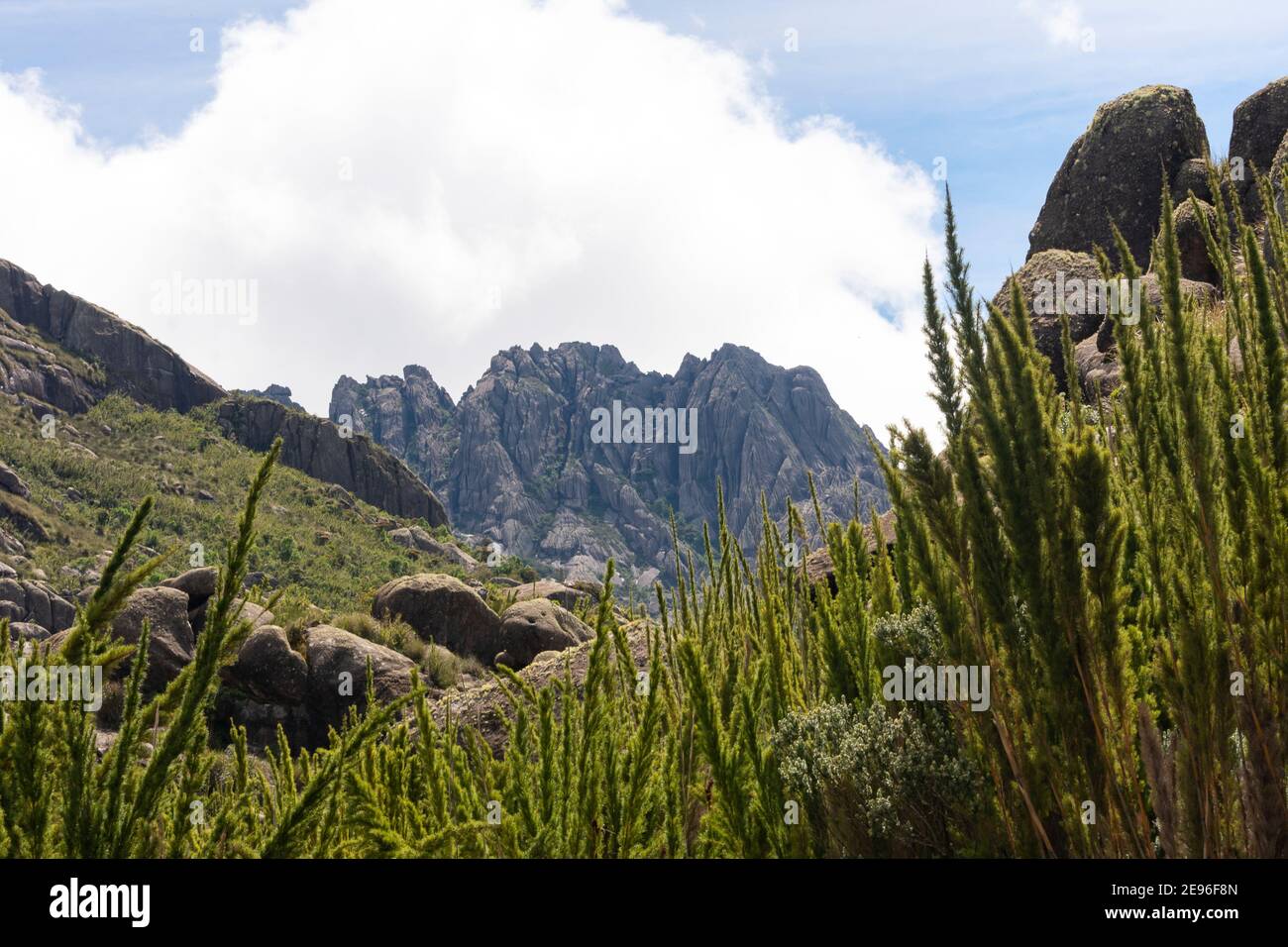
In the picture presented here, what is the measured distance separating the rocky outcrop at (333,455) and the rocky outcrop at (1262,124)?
7494cm

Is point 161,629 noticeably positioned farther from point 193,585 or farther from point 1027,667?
point 1027,667

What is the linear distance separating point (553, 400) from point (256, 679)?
168307 mm

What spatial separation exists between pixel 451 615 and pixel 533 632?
10.1 feet

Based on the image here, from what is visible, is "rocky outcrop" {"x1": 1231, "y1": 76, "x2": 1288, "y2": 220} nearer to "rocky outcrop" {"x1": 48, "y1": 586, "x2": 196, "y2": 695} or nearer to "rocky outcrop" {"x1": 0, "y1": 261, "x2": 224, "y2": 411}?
"rocky outcrop" {"x1": 48, "y1": 586, "x2": 196, "y2": 695}

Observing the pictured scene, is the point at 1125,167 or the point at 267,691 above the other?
the point at 1125,167

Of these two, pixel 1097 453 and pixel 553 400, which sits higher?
pixel 553 400

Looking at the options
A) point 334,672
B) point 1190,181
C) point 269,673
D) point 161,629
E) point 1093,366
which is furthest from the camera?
point 1190,181

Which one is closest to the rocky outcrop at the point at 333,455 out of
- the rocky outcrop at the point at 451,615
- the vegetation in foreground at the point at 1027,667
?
the rocky outcrop at the point at 451,615

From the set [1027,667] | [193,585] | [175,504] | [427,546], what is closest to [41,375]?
[175,504]

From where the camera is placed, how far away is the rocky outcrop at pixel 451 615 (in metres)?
21.6

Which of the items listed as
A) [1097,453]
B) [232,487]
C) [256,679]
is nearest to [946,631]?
[1097,453]

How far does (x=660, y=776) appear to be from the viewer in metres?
2.15

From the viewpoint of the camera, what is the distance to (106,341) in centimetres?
7719
